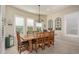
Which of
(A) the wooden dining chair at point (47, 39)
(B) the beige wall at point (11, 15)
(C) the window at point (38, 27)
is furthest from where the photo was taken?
(A) the wooden dining chair at point (47, 39)

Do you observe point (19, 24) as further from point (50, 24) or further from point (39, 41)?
point (50, 24)

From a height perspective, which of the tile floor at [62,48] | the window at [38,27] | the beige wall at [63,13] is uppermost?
the beige wall at [63,13]

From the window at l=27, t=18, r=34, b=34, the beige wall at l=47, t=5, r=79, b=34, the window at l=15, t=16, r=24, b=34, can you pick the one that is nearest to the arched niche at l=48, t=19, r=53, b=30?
the beige wall at l=47, t=5, r=79, b=34

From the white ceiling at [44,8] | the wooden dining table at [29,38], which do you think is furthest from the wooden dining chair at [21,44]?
the white ceiling at [44,8]

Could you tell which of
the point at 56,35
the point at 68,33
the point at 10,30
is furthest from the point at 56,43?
the point at 10,30

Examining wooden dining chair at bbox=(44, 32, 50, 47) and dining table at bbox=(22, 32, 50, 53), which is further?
wooden dining chair at bbox=(44, 32, 50, 47)

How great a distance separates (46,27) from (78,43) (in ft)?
2.73

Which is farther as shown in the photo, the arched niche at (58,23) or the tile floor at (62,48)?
the arched niche at (58,23)

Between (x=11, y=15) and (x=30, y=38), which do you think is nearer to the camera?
(x=11, y=15)

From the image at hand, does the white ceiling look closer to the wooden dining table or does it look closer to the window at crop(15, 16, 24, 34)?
the window at crop(15, 16, 24, 34)

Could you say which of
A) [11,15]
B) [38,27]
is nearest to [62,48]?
[38,27]

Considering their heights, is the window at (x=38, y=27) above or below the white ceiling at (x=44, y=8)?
below

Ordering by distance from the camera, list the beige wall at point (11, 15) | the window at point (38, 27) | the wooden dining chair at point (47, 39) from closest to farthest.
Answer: the beige wall at point (11, 15)
the window at point (38, 27)
the wooden dining chair at point (47, 39)

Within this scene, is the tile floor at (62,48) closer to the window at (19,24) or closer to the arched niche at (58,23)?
the arched niche at (58,23)
